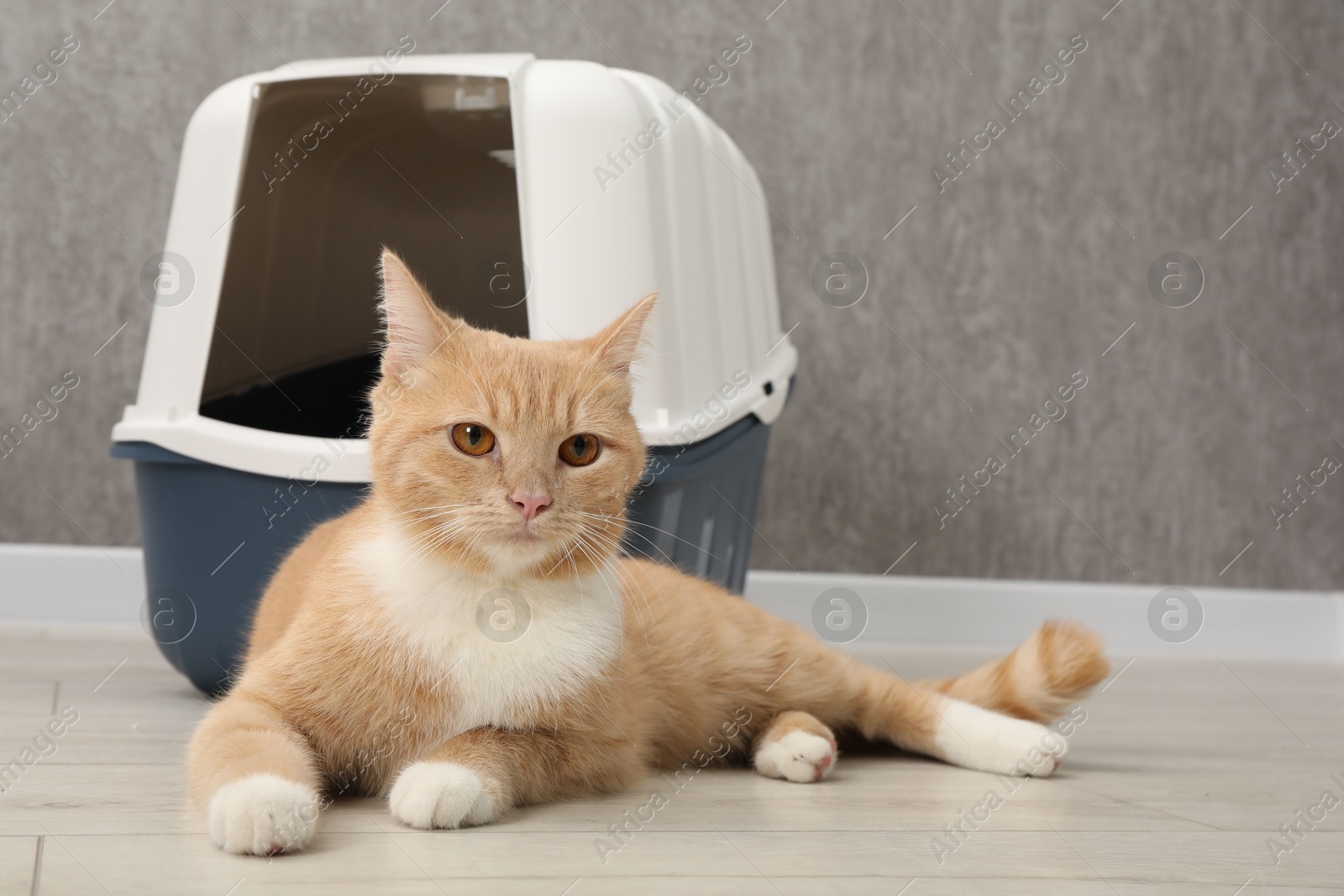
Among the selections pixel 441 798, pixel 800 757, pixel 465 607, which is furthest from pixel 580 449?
pixel 800 757

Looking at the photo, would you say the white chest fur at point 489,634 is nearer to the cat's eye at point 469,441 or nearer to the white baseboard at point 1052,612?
the cat's eye at point 469,441

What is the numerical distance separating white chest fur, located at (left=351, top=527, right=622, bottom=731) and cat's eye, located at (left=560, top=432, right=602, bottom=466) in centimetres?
14

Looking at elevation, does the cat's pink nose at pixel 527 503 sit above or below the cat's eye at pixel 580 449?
below

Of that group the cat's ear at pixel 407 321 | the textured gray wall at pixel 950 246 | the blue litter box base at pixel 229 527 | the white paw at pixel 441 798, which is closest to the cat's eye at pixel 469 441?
the cat's ear at pixel 407 321

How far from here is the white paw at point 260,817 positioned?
974 mm

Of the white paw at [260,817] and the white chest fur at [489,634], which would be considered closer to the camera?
the white paw at [260,817]

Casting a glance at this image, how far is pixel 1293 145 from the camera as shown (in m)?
3.23

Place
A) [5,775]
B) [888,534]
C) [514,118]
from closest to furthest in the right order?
[5,775], [514,118], [888,534]

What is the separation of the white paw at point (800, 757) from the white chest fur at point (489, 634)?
12.6 inches

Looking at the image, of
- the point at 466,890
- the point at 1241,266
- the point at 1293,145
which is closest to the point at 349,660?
the point at 466,890

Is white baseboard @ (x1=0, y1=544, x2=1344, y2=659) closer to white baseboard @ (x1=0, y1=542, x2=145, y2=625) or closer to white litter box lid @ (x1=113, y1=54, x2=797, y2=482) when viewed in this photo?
white baseboard @ (x1=0, y1=542, x2=145, y2=625)

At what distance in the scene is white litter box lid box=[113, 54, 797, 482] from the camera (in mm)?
1799

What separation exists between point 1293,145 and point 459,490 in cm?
306

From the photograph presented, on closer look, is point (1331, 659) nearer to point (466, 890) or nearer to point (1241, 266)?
point (1241, 266)
